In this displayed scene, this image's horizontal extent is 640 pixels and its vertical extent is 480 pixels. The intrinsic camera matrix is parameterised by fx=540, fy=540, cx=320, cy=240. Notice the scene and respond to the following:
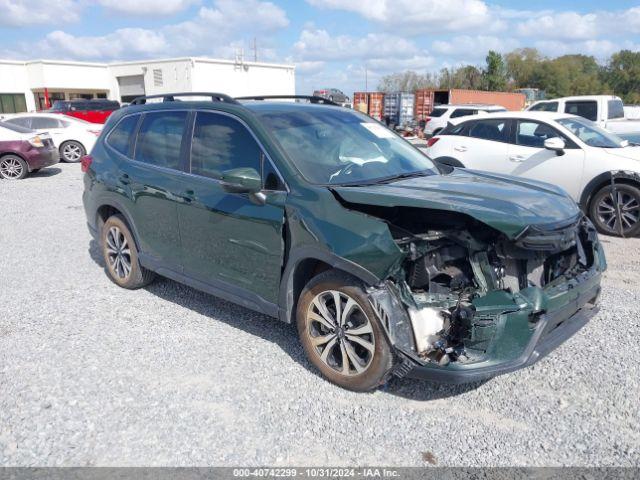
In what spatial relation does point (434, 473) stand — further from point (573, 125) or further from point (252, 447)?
point (573, 125)

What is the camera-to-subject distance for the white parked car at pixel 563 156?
733 centimetres

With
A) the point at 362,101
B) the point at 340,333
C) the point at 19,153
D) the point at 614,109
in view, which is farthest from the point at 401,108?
the point at 340,333

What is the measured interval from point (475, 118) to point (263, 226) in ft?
21.0

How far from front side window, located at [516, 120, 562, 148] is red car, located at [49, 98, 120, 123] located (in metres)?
19.3

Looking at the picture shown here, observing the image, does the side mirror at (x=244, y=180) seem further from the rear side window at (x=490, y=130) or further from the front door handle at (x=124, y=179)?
the rear side window at (x=490, y=130)

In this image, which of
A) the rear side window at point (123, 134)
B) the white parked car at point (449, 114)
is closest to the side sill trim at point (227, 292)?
the rear side window at point (123, 134)

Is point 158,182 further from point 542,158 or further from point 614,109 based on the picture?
point 614,109

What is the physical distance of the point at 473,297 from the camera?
3.18 meters

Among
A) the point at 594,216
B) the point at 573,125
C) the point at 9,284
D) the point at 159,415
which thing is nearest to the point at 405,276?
the point at 159,415

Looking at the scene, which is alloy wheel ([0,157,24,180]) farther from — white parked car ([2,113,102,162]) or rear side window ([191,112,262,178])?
rear side window ([191,112,262,178])

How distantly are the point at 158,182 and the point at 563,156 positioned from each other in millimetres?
5904

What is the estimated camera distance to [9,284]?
5703 mm

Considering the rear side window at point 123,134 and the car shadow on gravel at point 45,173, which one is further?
the car shadow on gravel at point 45,173

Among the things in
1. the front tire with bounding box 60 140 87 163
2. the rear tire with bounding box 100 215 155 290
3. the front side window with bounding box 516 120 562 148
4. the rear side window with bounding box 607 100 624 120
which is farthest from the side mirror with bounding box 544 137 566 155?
the front tire with bounding box 60 140 87 163
